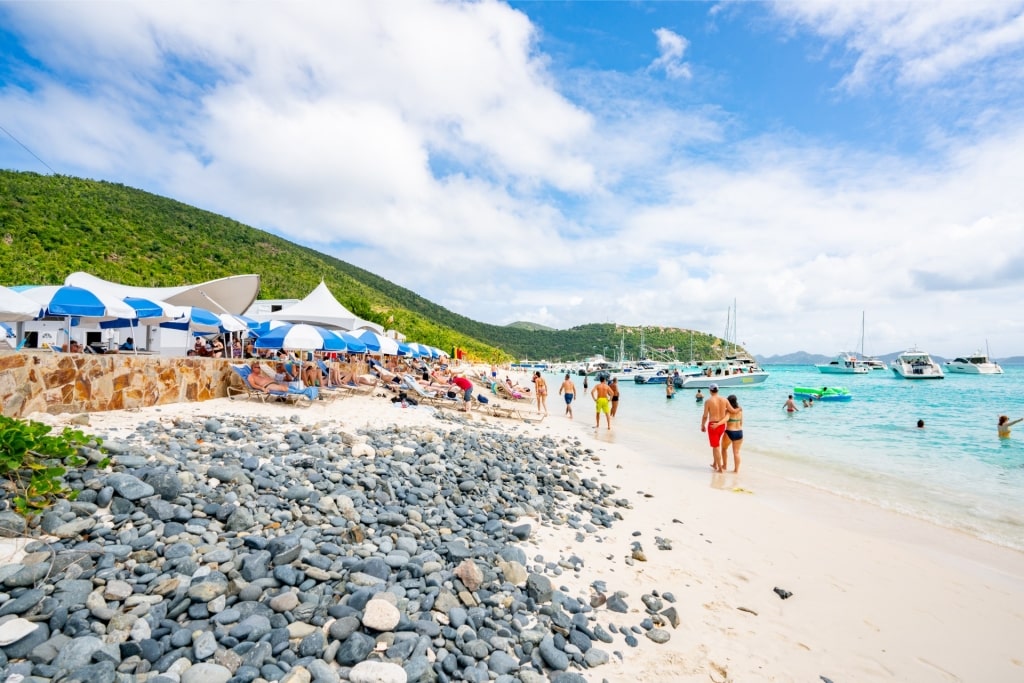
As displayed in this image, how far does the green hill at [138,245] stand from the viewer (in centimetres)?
3256

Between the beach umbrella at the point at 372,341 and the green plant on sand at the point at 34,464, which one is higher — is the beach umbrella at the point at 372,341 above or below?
above

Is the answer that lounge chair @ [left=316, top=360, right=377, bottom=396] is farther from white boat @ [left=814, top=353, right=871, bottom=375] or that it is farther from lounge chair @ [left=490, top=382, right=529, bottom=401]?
white boat @ [left=814, top=353, right=871, bottom=375]

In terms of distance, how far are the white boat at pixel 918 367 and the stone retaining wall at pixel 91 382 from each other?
69886mm

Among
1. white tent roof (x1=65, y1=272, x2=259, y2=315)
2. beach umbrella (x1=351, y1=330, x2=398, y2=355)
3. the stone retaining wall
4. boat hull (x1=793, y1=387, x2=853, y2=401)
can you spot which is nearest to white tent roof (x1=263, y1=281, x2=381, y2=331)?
white tent roof (x1=65, y1=272, x2=259, y2=315)

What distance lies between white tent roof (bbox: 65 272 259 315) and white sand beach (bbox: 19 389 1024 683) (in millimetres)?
12471

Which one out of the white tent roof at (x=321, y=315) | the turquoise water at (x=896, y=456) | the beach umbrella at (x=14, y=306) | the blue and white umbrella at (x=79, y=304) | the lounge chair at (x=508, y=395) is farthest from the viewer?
the lounge chair at (x=508, y=395)

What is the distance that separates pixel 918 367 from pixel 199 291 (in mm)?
70533

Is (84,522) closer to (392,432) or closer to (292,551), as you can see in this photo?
(292,551)

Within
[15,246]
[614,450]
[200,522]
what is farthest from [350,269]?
[200,522]

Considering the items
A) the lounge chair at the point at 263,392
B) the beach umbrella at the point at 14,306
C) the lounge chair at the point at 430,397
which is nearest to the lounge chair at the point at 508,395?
the lounge chair at the point at 430,397

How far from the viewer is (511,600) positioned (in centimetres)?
366

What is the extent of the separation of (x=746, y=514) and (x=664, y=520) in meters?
1.58

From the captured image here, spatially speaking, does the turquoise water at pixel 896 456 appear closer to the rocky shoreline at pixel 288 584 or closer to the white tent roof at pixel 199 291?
the rocky shoreline at pixel 288 584

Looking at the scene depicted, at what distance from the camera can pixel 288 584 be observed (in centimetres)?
329
